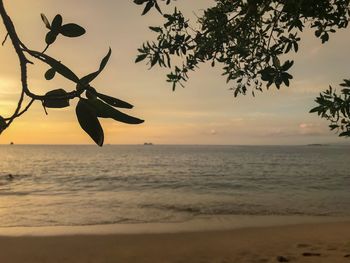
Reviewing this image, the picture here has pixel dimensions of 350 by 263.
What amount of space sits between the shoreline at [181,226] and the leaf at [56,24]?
12.8 metres

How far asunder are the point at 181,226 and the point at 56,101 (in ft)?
46.1

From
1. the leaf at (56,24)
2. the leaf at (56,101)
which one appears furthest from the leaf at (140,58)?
the leaf at (56,101)

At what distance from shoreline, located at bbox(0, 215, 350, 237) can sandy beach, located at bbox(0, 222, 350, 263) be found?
20.4 inches

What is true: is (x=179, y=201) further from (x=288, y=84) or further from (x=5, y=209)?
(x=288, y=84)

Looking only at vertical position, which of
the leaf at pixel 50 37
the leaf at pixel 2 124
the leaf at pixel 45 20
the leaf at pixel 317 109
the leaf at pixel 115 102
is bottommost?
the leaf at pixel 2 124

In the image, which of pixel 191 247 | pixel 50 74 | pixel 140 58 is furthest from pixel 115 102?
pixel 191 247

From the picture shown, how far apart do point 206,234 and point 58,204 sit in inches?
362

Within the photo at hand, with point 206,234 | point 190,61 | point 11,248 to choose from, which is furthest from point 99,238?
point 190,61

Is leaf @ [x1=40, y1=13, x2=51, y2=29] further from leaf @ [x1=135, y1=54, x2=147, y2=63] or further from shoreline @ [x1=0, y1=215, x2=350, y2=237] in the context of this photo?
shoreline @ [x1=0, y1=215, x2=350, y2=237]

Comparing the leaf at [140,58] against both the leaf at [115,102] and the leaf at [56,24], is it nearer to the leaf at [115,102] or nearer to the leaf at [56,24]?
the leaf at [56,24]

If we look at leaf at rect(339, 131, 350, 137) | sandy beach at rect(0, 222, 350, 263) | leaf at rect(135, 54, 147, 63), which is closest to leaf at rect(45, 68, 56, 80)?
leaf at rect(339, 131, 350, 137)

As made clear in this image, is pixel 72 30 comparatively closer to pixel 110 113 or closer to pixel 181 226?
pixel 110 113

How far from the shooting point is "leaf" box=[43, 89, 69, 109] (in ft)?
2.62

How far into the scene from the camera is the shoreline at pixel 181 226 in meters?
13.4
